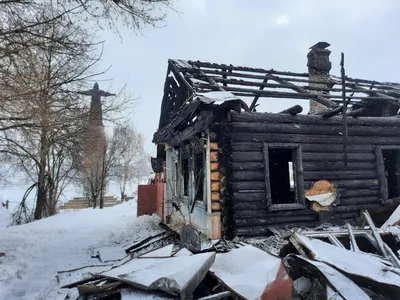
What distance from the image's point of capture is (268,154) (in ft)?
25.1

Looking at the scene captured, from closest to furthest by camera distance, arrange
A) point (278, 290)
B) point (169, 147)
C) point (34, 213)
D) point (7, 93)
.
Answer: point (278, 290) → point (7, 93) → point (169, 147) → point (34, 213)

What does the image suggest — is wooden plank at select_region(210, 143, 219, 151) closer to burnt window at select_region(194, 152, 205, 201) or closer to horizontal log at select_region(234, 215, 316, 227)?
burnt window at select_region(194, 152, 205, 201)

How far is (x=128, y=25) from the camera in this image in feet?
18.1

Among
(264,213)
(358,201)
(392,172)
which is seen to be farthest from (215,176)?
(392,172)

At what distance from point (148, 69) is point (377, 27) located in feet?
34.4

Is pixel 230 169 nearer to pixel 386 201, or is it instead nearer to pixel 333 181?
pixel 333 181

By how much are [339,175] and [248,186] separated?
8.75 feet

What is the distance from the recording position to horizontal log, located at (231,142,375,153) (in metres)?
6.47

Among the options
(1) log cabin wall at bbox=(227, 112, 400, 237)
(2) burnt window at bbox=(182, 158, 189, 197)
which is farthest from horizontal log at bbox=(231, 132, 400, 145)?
(2) burnt window at bbox=(182, 158, 189, 197)

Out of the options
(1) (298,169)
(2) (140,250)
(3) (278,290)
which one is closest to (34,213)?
(2) (140,250)

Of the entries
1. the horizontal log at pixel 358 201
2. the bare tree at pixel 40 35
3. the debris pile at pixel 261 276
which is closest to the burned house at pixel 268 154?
the horizontal log at pixel 358 201

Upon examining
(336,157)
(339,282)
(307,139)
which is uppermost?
(307,139)

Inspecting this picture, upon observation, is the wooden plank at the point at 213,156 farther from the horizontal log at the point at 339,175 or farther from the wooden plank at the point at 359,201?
the wooden plank at the point at 359,201

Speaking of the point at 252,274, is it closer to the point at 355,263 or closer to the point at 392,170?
the point at 355,263
